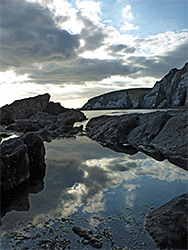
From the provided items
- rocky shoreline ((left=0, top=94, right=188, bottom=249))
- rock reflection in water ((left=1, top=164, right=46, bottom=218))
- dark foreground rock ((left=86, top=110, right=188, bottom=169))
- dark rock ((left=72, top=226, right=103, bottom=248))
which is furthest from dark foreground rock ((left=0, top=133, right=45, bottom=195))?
dark foreground rock ((left=86, top=110, right=188, bottom=169))

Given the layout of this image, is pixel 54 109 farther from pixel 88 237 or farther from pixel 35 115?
pixel 88 237

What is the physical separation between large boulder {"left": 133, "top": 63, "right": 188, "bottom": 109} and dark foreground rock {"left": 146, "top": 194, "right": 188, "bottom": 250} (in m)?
123

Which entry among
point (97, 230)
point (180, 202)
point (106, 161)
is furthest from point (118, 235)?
point (106, 161)

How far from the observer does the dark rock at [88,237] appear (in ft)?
15.4

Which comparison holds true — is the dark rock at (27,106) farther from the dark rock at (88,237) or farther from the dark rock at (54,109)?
the dark rock at (88,237)

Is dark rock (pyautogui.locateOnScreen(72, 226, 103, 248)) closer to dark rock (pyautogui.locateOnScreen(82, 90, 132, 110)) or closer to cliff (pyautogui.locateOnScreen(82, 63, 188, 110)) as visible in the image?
cliff (pyautogui.locateOnScreen(82, 63, 188, 110))

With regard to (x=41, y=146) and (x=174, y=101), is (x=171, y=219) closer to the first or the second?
(x=41, y=146)

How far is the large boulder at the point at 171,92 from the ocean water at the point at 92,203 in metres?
119

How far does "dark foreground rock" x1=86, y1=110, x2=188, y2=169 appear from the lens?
1329 cm

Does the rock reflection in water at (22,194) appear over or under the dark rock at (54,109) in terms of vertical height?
over

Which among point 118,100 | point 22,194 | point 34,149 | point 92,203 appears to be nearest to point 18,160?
point 22,194

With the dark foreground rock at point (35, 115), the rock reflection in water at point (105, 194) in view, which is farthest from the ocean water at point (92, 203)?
the dark foreground rock at point (35, 115)

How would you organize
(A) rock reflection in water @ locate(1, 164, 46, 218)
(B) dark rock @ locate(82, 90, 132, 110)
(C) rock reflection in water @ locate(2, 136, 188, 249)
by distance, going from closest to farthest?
1. (C) rock reflection in water @ locate(2, 136, 188, 249)
2. (A) rock reflection in water @ locate(1, 164, 46, 218)
3. (B) dark rock @ locate(82, 90, 132, 110)

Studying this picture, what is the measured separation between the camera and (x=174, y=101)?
12731 cm
